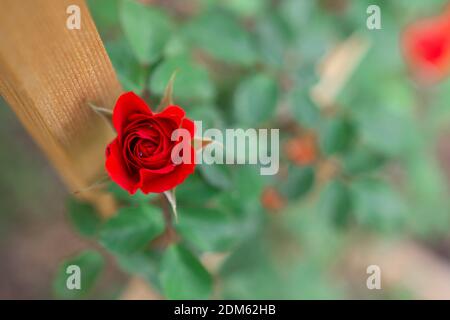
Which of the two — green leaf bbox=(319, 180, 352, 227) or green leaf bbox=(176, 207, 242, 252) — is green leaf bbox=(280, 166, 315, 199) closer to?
green leaf bbox=(319, 180, 352, 227)

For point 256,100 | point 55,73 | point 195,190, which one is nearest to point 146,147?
point 55,73

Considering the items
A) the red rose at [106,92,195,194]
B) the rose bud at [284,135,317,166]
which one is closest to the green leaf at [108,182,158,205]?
the red rose at [106,92,195,194]

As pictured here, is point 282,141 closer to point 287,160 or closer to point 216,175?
point 287,160

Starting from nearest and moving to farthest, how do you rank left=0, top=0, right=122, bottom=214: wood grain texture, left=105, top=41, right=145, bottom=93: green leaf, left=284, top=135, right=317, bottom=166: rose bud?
1. left=0, top=0, right=122, bottom=214: wood grain texture
2. left=105, top=41, right=145, bottom=93: green leaf
3. left=284, top=135, right=317, bottom=166: rose bud

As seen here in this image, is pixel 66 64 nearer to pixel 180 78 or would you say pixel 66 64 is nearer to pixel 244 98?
pixel 180 78

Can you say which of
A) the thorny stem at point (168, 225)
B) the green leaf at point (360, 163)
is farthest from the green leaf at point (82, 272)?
the green leaf at point (360, 163)

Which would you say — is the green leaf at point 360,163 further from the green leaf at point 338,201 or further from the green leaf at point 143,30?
the green leaf at point 143,30

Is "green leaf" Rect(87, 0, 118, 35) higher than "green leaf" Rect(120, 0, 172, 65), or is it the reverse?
"green leaf" Rect(87, 0, 118, 35)
